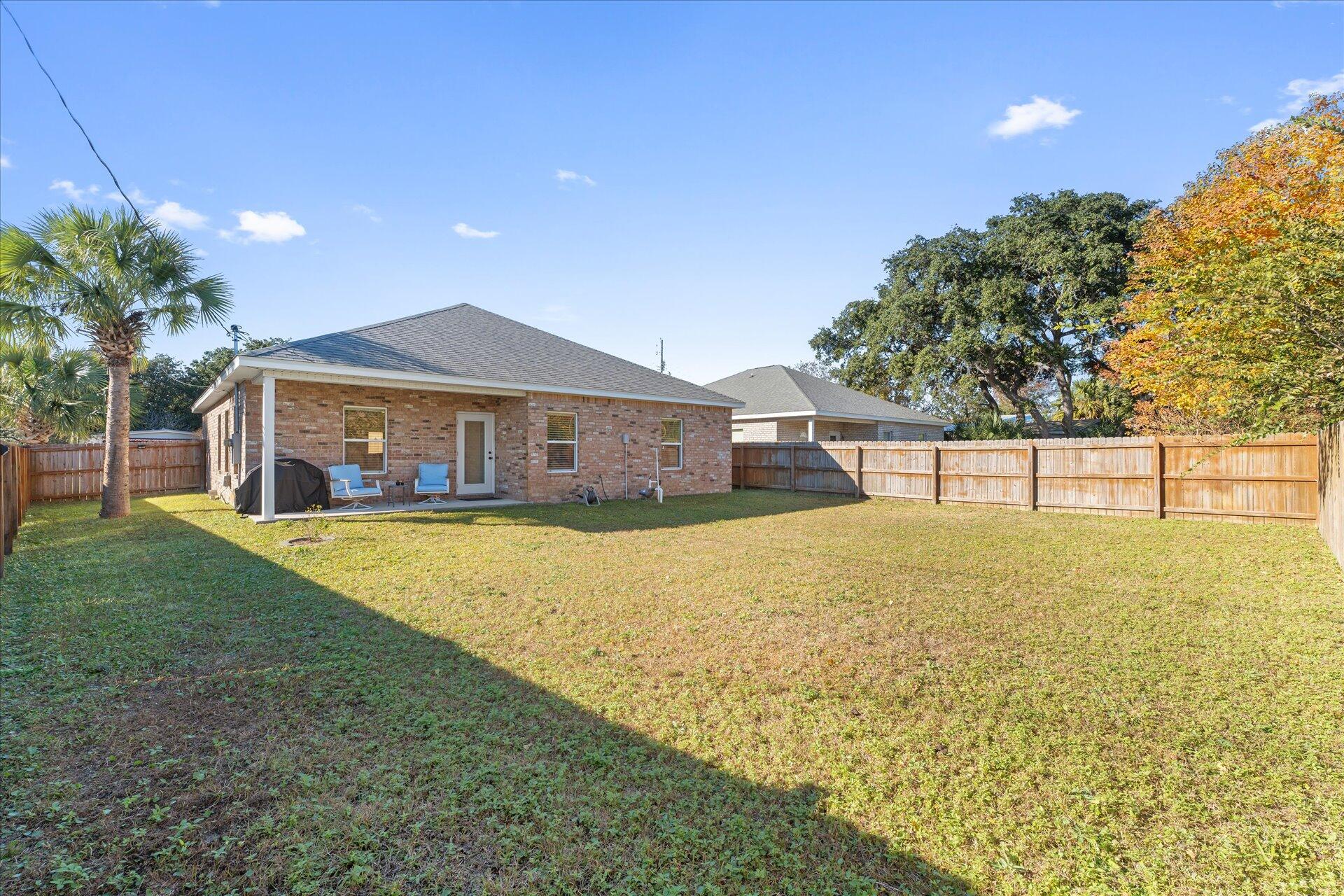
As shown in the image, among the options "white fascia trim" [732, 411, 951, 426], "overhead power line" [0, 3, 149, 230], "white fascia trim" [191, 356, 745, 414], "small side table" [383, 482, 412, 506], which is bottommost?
"small side table" [383, 482, 412, 506]

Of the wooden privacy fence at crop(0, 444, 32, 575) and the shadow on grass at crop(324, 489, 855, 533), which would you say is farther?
the shadow on grass at crop(324, 489, 855, 533)

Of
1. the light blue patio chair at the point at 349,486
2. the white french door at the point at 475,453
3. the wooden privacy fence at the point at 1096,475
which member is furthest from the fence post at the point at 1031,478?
Result: the light blue patio chair at the point at 349,486

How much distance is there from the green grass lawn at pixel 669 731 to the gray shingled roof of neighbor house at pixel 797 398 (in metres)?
15.0

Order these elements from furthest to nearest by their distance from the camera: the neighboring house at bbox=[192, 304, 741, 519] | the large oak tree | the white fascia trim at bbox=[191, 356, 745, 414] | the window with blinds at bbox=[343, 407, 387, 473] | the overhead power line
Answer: the large oak tree
the window with blinds at bbox=[343, 407, 387, 473]
the neighboring house at bbox=[192, 304, 741, 519]
the white fascia trim at bbox=[191, 356, 745, 414]
the overhead power line

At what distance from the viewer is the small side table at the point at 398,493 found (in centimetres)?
1257

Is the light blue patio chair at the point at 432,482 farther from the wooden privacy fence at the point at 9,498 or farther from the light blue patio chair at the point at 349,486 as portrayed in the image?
the wooden privacy fence at the point at 9,498

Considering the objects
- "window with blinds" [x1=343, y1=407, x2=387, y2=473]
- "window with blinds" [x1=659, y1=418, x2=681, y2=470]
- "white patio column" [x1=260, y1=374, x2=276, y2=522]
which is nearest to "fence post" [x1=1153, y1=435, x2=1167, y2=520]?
"window with blinds" [x1=659, y1=418, x2=681, y2=470]

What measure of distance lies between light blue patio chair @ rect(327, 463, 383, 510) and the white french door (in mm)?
2248

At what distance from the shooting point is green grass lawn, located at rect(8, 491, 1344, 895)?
91.7 inches

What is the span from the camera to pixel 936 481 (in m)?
14.6

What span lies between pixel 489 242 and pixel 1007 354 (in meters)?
21.7

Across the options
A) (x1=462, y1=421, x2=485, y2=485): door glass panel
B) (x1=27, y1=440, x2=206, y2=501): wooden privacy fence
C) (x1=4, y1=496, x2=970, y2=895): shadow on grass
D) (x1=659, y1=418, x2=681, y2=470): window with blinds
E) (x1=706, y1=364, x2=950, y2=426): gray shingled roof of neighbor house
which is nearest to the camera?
(x1=4, y1=496, x2=970, y2=895): shadow on grass

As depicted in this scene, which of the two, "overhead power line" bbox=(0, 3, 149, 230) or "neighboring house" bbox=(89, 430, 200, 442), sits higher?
"overhead power line" bbox=(0, 3, 149, 230)

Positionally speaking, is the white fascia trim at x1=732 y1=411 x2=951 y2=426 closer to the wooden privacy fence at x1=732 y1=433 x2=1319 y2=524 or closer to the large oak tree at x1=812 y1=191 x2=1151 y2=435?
the wooden privacy fence at x1=732 y1=433 x2=1319 y2=524
